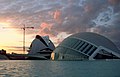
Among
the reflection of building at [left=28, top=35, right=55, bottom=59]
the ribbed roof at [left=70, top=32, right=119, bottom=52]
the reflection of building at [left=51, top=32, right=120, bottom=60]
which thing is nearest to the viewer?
the reflection of building at [left=51, top=32, right=120, bottom=60]

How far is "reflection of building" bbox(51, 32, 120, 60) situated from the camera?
84.6 m

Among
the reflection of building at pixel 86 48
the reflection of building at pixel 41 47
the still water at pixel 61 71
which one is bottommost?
the still water at pixel 61 71

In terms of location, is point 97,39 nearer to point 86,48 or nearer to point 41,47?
point 86,48

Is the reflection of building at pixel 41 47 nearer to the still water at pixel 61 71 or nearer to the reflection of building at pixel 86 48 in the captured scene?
the reflection of building at pixel 86 48

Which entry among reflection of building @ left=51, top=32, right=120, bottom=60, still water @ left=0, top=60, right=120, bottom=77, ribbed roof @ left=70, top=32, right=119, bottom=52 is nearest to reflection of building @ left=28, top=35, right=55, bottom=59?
ribbed roof @ left=70, top=32, right=119, bottom=52

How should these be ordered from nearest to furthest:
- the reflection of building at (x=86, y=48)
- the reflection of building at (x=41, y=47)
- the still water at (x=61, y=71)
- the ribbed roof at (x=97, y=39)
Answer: the still water at (x=61, y=71), the reflection of building at (x=86, y=48), the ribbed roof at (x=97, y=39), the reflection of building at (x=41, y=47)

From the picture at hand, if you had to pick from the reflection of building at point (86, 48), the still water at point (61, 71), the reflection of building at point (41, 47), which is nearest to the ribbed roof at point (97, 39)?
the reflection of building at point (86, 48)

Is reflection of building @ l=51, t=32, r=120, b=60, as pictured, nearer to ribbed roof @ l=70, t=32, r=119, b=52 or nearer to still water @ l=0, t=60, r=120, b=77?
ribbed roof @ l=70, t=32, r=119, b=52

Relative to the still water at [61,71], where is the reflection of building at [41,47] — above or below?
above

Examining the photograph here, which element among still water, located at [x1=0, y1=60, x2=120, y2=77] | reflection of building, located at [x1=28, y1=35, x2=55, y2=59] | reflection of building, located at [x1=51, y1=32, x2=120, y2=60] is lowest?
still water, located at [x1=0, y1=60, x2=120, y2=77]

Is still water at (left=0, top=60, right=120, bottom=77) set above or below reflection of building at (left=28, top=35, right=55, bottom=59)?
below

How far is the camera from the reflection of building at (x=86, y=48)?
277 ft

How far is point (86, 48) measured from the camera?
84.5m

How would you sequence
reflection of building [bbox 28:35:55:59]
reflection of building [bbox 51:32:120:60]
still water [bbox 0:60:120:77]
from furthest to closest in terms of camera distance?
reflection of building [bbox 28:35:55:59]
reflection of building [bbox 51:32:120:60]
still water [bbox 0:60:120:77]
